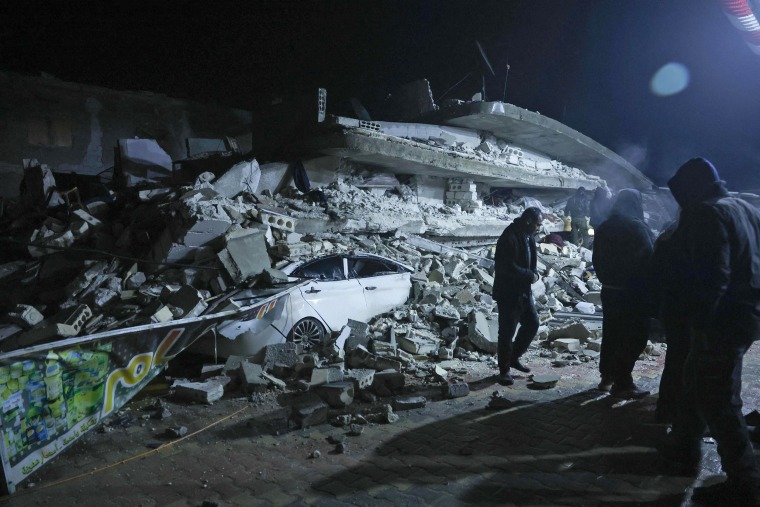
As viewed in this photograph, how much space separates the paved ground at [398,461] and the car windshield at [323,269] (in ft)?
8.43

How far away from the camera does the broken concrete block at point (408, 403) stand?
4156mm

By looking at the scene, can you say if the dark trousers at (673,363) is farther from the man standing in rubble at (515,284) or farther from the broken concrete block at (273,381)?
the broken concrete block at (273,381)

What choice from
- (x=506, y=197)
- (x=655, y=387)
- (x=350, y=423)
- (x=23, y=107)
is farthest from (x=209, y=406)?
(x=23, y=107)

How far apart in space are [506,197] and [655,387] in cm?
1355

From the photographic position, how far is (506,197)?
57.0 feet

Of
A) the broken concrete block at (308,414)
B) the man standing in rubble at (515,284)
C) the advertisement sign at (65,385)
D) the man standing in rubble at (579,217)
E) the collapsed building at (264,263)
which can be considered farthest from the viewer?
the man standing in rubble at (579,217)

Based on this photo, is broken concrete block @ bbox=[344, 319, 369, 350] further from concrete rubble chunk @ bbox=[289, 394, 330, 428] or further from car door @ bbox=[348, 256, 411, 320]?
concrete rubble chunk @ bbox=[289, 394, 330, 428]

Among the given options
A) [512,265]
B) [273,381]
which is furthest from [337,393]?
[512,265]

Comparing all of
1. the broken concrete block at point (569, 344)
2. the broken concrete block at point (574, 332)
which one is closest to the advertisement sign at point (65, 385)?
the broken concrete block at point (569, 344)

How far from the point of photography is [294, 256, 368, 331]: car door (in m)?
6.16

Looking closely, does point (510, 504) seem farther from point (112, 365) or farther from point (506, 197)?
point (506, 197)

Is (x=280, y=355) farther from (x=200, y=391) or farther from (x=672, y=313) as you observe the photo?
(x=672, y=313)

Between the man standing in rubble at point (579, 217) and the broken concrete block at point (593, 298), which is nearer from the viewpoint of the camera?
the broken concrete block at point (593, 298)

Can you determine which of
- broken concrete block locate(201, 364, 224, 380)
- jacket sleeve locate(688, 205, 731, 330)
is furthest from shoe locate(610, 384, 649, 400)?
broken concrete block locate(201, 364, 224, 380)
